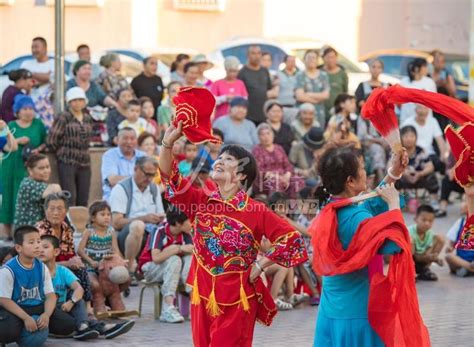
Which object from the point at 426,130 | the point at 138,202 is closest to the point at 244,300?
the point at 138,202

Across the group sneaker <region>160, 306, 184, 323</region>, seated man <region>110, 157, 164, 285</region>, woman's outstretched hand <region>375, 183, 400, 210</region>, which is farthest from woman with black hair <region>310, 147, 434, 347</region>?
seated man <region>110, 157, 164, 285</region>

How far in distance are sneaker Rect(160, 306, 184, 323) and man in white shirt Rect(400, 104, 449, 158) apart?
304 inches

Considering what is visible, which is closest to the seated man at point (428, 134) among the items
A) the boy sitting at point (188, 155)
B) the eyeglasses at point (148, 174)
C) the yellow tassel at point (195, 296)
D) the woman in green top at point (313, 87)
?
the woman in green top at point (313, 87)

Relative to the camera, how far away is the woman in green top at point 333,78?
59.8 feet

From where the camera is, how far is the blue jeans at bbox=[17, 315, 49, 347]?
A: 9.45 meters

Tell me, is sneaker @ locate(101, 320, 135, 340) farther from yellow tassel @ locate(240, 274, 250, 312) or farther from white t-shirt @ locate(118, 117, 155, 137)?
white t-shirt @ locate(118, 117, 155, 137)

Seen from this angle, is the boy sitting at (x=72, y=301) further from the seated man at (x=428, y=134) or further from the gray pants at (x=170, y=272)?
the seated man at (x=428, y=134)

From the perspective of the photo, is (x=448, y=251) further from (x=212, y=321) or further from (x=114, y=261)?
(x=212, y=321)

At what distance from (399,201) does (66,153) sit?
7384 mm

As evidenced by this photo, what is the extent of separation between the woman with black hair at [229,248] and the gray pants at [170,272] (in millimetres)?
3211

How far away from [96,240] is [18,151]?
109 inches

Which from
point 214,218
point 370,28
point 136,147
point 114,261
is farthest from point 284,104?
point 370,28

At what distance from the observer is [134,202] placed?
1289 centimetres

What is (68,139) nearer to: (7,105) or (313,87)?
(7,105)
